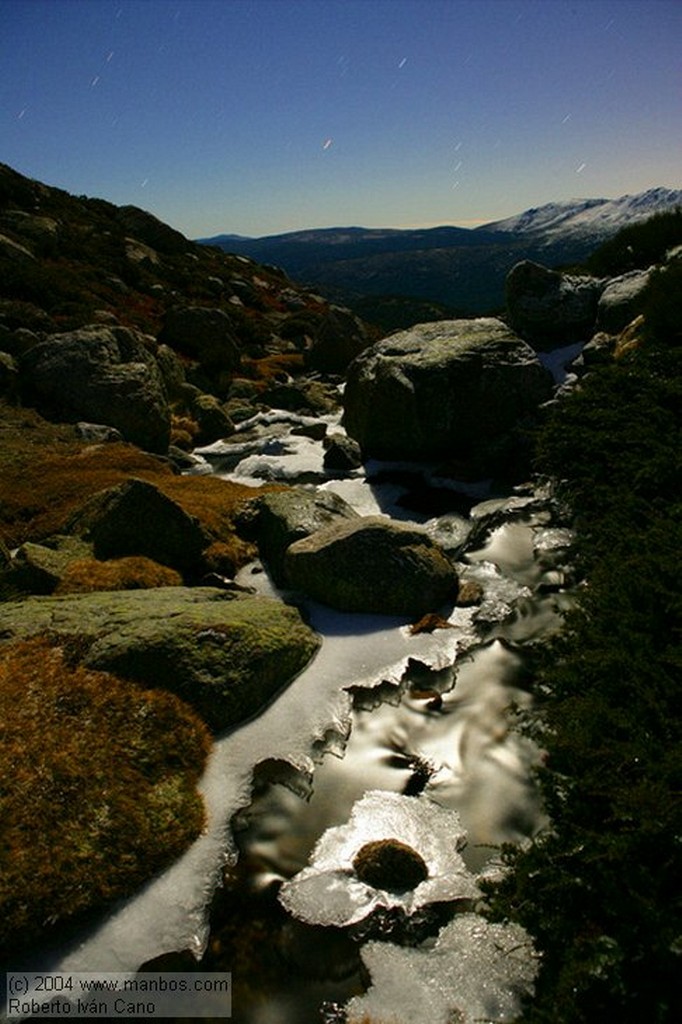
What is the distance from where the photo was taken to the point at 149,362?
74.2 ft

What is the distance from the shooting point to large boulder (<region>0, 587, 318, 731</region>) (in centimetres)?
812

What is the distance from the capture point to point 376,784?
7.44 meters

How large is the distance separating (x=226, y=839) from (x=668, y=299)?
1714 cm

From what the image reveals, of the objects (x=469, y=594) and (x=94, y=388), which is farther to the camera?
(x=94, y=388)

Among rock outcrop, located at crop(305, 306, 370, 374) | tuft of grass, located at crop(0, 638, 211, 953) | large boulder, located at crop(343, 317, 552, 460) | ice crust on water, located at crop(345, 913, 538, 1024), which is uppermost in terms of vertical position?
rock outcrop, located at crop(305, 306, 370, 374)

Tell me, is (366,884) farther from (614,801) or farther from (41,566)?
(41,566)

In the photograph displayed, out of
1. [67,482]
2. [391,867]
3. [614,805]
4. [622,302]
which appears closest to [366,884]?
[391,867]

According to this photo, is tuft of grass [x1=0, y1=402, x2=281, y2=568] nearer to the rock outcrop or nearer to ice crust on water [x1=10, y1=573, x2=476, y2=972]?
ice crust on water [x1=10, y1=573, x2=476, y2=972]

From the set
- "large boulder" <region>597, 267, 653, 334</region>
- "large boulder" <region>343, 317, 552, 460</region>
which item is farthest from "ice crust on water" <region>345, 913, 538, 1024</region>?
"large boulder" <region>597, 267, 653, 334</region>

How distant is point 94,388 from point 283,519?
11103mm

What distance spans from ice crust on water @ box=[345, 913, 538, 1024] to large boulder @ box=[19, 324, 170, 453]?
18505mm

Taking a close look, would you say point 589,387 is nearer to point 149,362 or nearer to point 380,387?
point 380,387

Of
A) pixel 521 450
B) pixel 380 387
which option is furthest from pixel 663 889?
pixel 380 387

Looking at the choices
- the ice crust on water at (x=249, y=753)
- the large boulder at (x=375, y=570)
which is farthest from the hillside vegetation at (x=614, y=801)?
the large boulder at (x=375, y=570)
